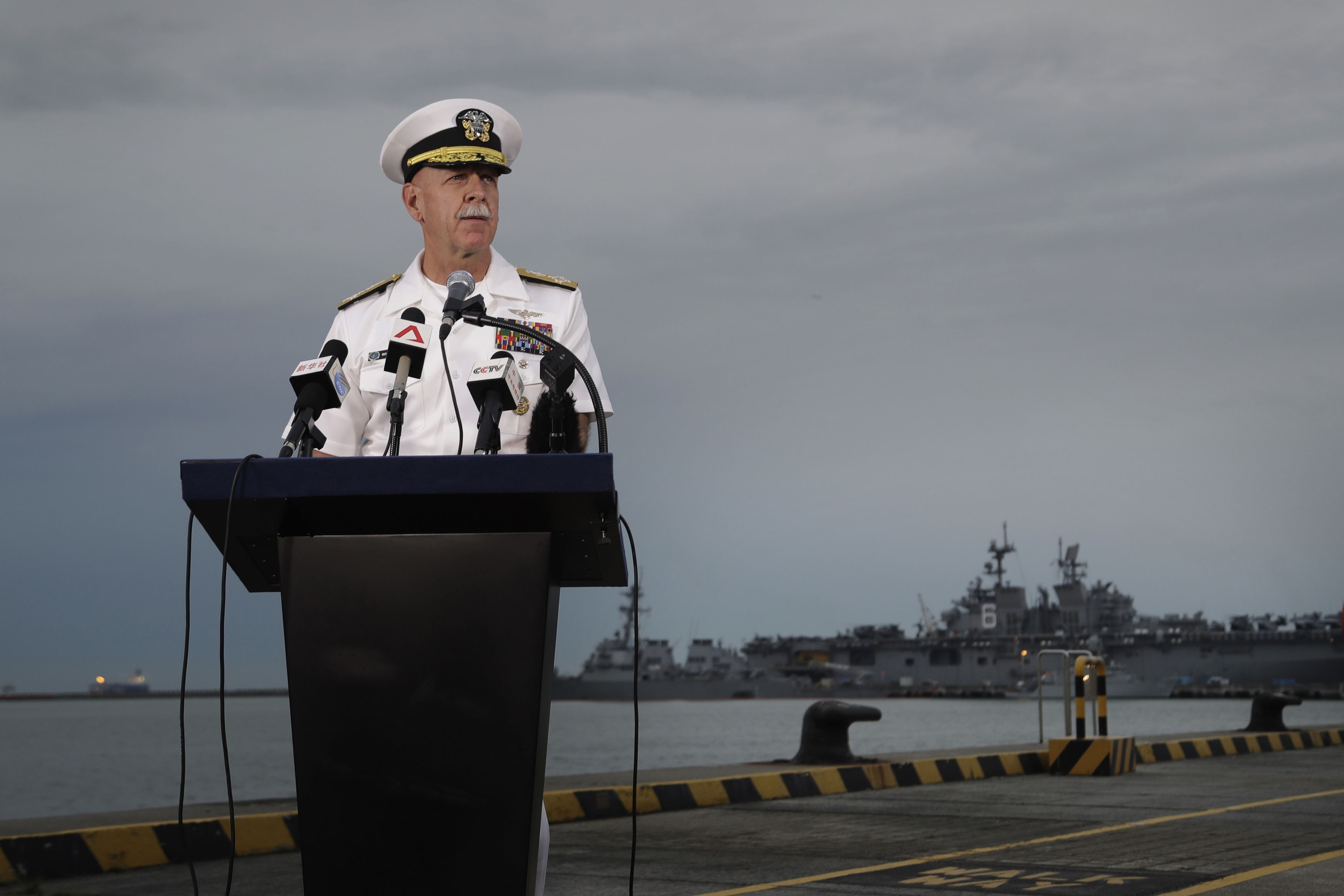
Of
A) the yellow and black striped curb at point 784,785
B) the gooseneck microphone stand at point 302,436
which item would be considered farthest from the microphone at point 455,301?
the yellow and black striped curb at point 784,785

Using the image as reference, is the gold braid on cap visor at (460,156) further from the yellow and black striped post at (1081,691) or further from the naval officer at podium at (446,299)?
the yellow and black striped post at (1081,691)

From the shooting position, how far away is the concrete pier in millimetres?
4828

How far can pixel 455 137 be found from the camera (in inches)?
102

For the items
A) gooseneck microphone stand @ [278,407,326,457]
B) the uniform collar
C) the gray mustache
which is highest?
the gray mustache

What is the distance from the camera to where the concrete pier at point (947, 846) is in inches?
190

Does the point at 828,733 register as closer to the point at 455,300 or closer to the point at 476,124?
the point at 476,124

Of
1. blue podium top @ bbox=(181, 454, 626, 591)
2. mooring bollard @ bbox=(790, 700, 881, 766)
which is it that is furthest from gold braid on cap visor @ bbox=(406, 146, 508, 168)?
mooring bollard @ bbox=(790, 700, 881, 766)

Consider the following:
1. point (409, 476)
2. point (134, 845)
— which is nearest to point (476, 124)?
point (409, 476)

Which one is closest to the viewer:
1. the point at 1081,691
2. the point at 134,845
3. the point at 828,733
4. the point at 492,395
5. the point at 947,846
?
the point at 492,395

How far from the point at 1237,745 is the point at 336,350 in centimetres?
1214

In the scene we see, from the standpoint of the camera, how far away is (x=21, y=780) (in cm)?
4497

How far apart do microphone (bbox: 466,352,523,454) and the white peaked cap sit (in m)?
0.62

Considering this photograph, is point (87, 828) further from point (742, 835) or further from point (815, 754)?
point (815, 754)

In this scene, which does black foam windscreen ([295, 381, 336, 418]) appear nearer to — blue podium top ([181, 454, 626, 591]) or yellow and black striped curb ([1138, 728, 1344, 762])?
blue podium top ([181, 454, 626, 591])
